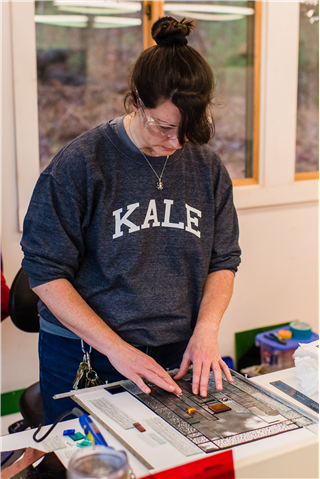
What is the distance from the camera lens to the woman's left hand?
109 cm

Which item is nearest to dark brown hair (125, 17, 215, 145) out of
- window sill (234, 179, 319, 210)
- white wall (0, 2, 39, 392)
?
white wall (0, 2, 39, 392)

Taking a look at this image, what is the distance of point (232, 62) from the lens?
8.79 feet

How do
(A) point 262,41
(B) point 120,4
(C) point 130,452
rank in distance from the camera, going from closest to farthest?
1. (C) point 130,452
2. (B) point 120,4
3. (A) point 262,41

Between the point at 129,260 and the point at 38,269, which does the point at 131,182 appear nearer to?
the point at 129,260

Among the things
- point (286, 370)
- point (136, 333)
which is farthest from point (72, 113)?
point (286, 370)

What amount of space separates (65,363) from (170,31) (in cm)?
82

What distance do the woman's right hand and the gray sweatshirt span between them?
9 cm

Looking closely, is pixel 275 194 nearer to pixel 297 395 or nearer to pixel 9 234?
pixel 9 234

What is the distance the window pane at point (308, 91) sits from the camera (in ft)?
9.00

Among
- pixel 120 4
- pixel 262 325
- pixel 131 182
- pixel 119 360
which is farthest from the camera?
Answer: pixel 262 325

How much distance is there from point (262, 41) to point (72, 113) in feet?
3.35

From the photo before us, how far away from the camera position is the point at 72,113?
2.46 m

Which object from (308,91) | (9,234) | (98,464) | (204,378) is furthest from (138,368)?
(308,91)

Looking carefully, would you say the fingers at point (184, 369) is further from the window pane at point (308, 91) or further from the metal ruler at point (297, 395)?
the window pane at point (308, 91)
